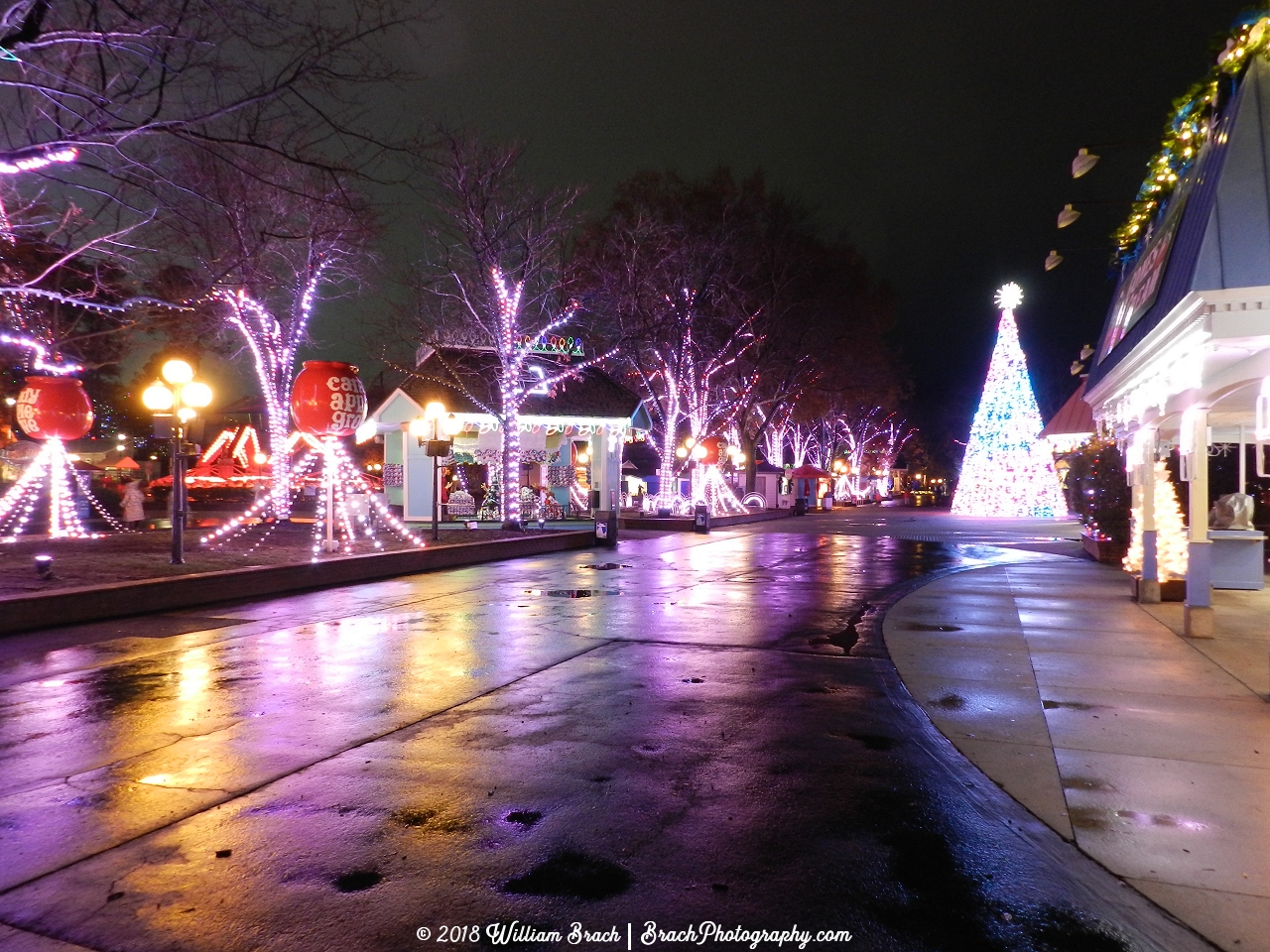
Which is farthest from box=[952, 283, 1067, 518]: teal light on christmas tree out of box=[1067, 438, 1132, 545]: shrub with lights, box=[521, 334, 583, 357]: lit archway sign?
box=[1067, 438, 1132, 545]: shrub with lights

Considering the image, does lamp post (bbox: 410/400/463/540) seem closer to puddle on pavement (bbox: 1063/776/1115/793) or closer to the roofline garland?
the roofline garland

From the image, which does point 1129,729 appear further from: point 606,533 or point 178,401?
point 606,533

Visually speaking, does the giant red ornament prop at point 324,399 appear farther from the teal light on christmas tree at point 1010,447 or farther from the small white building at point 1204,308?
the teal light on christmas tree at point 1010,447

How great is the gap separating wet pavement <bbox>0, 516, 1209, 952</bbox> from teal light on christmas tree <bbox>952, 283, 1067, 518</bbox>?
38129 millimetres

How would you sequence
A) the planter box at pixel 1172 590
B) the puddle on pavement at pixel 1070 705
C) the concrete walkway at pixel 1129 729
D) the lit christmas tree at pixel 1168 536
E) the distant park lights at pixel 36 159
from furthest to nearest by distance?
the lit christmas tree at pixel 1168 536 → the planter box at pixel 1172 590 → the distant park lights at pixel 36 159 → the puddle on pavement at pixel 1070 705 → the concrete walkway at pixel 1129 729

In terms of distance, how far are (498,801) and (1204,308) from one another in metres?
6.59

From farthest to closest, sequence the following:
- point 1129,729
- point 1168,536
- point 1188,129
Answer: point 1168,536 → point 1188,129 → point 1129,729

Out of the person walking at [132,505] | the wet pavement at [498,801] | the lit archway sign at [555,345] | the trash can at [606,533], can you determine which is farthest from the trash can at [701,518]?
the wet pavement at [498,801]

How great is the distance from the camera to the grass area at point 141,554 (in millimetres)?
13219

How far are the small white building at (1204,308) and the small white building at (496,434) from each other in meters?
21.7

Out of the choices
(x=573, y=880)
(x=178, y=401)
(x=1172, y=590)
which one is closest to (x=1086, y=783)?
(x=573, y=880)

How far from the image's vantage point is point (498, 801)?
199 inches

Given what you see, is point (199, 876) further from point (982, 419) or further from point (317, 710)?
point (982, 419)

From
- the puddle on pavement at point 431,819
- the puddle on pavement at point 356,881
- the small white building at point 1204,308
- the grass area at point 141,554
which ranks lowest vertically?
the puddle on pavement at point 356,881
